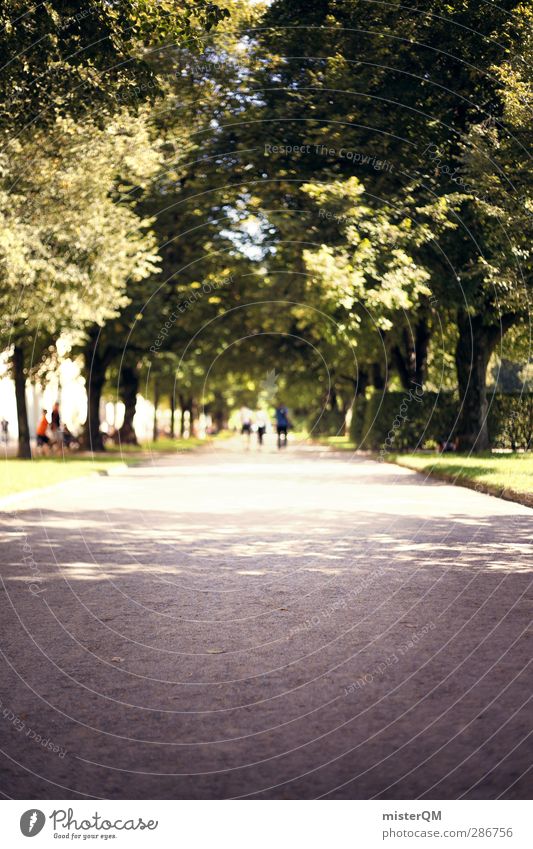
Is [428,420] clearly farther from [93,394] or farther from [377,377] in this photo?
[377,377]

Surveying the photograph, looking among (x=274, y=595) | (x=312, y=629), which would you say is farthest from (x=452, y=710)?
(x=274, y=595)

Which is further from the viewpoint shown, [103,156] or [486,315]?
[486,315]

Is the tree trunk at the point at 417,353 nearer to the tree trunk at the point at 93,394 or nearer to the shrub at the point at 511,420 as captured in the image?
the shrub at the point at 511,420

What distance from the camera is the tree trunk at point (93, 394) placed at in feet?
132

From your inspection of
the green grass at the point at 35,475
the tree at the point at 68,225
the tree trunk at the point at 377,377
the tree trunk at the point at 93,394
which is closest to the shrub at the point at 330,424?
the tree trunk at the point at 377,377

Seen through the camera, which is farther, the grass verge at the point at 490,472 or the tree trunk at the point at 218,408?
the tree trunk at the point at 218,408

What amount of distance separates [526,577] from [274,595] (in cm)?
236

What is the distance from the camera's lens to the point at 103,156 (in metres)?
24.1

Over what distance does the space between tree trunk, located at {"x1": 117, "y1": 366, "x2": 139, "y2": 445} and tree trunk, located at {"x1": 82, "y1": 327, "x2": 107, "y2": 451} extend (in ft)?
16.9

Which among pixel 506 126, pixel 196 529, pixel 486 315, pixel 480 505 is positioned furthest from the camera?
pixel 486 315

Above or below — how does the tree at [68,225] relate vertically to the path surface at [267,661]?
above

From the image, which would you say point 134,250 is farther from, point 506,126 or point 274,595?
point 274,595

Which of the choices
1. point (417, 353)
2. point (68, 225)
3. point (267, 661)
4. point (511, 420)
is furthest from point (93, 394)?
point (267, 661)

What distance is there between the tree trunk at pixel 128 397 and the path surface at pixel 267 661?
114ft
